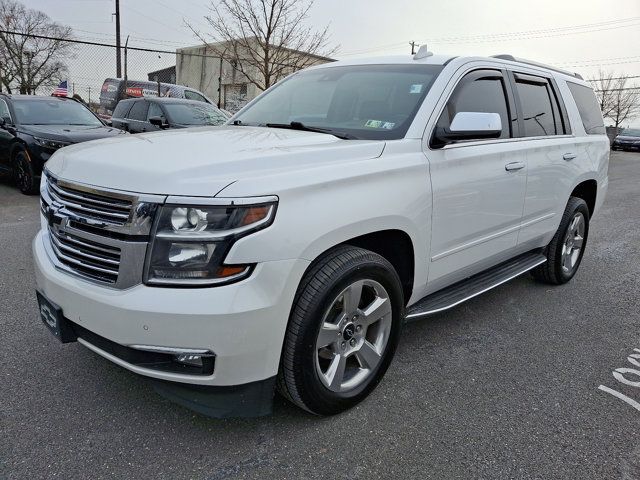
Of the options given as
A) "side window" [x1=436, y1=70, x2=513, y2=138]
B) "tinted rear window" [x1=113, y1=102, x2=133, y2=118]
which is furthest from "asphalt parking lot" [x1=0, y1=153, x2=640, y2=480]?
"tinted rear window" [x1=113, y1=102, x2=133, y2=118]

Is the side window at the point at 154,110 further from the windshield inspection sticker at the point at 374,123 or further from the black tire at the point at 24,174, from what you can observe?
the windshield inspection sticker at the point at 374,123

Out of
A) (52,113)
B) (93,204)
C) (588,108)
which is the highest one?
(588,108)

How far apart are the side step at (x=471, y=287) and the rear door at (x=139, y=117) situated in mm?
8074

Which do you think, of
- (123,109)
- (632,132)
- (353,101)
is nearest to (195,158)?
(353,101)

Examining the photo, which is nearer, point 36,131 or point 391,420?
point 391,420

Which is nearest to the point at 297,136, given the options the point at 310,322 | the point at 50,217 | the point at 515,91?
the point at 310,322

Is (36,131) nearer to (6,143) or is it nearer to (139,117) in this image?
(6,143)

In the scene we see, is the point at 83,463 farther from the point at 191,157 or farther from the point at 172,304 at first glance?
the point at 191,157

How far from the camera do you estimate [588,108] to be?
4852 millimetres

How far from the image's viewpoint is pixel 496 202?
331cm

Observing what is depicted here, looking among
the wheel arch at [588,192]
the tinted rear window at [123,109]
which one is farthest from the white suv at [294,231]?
the tinted rear window at [123,109]

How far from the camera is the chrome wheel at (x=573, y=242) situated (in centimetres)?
464

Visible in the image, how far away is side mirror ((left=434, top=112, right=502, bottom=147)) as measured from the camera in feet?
9.15

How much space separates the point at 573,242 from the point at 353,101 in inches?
113
